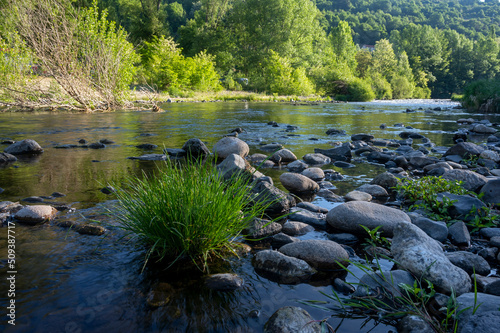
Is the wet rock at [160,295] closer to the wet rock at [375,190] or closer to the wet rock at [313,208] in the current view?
the wet rock at [313,208]

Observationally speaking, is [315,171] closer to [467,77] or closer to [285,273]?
[285,273]

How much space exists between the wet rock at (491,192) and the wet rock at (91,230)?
4.85 m

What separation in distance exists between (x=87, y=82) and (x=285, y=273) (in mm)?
17275

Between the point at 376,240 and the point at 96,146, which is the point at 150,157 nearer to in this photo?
the point at 96,146

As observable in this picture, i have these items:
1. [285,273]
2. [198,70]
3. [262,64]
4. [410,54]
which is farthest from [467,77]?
[285,273]

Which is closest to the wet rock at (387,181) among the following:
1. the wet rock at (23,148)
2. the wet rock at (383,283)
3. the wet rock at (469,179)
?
the wet rock at (469,179)

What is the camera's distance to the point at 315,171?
6352 mm

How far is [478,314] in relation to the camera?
2039 millimetres

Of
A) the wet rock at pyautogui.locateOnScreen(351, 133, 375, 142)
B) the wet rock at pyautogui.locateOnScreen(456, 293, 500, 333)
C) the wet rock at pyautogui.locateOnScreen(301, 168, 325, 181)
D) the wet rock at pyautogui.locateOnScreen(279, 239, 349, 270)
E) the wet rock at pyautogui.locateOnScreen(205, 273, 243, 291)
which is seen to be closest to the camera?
the wet rock at pyautogui.locateOnScreen(456, 293, 500, 333)

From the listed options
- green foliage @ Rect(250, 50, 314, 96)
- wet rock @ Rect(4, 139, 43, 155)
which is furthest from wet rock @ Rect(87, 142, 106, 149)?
green foliage @ Rect(250, 50, 314, 96)

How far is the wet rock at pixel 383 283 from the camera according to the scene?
8.11ft

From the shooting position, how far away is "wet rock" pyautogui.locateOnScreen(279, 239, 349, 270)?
3035 millimetres

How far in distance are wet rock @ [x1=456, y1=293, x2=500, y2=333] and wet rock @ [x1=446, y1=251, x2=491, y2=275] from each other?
0.66 m

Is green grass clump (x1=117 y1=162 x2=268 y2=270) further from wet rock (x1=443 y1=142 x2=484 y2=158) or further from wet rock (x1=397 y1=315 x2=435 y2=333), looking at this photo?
wet rock (x1=443 y1=142 x2=484 y2=158)
